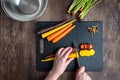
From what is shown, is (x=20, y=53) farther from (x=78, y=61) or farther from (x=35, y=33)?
(x=78, y=61)

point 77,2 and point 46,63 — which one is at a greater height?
point 77,2

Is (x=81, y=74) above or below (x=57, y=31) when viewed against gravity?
below

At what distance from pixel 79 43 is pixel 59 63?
11 centimetres

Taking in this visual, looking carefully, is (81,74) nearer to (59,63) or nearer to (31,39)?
(59,63)

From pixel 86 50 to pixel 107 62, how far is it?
0.31ft

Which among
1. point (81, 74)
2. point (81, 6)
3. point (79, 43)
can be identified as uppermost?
point (81, 6)

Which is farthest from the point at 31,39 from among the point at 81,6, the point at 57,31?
the point at 81,6

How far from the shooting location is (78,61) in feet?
3.52

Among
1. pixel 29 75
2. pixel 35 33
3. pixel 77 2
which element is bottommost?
pixel 29 75

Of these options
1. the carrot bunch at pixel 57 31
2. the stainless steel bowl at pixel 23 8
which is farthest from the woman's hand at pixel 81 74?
the stainless steel bowl at pixel 23 8

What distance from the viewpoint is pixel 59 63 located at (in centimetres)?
105

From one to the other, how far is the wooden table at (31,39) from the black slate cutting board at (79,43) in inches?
0.6

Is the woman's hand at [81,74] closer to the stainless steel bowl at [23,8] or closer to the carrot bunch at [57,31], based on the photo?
the carrot bunch at [57,31]

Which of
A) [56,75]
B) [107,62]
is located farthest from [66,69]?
[107,62]
